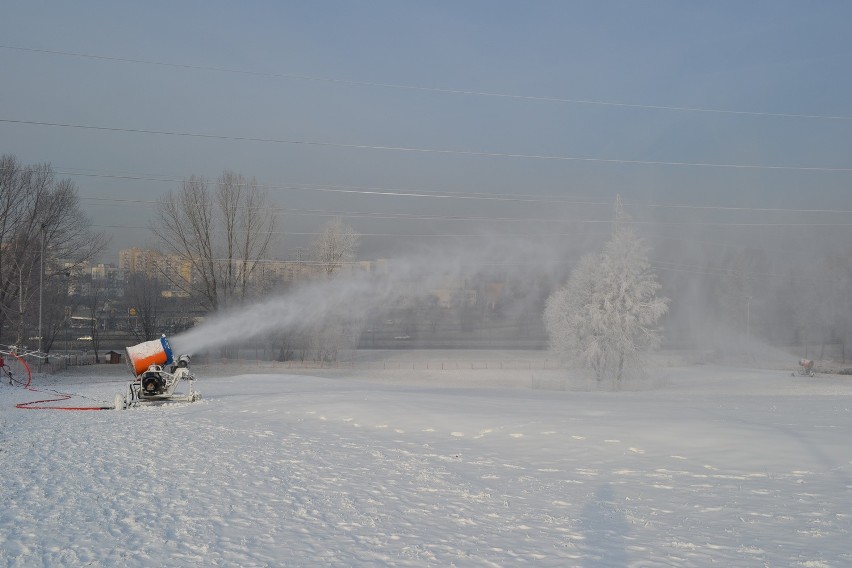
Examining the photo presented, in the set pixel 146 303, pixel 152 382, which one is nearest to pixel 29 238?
pixel 146 303

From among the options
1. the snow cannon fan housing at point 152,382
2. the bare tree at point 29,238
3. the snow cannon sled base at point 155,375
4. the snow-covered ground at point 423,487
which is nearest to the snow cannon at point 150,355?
the snow cannon sled base at point 155,375

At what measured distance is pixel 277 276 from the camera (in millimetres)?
84125

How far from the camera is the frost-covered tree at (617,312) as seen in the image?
5538 centimetres

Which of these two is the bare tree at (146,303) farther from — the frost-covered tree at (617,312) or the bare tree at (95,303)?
the frost-covered tree at (617,312)

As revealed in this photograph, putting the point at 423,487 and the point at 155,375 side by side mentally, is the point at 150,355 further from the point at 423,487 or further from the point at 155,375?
the point at 423,487

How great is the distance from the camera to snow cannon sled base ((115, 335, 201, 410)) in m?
24.7

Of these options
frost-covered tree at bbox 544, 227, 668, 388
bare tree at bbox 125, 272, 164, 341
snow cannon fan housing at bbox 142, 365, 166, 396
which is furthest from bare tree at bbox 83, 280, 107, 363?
snow cannon fan housing at bbox 142, 365, 166, 396

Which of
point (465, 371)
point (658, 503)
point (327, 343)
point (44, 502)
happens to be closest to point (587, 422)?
point (658, 503)

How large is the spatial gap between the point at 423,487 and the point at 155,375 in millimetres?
15559

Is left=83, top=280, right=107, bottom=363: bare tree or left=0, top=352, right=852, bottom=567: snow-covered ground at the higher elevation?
left=83, top=280, right=107, bottom=363: bare tree

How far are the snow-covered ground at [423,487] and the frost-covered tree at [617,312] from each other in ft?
107

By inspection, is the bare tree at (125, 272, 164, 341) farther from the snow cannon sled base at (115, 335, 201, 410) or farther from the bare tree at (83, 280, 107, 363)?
the snow cannon sled base at (115, 335, 201, 410)

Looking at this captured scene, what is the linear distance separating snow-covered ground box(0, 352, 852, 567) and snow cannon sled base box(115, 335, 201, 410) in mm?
2062

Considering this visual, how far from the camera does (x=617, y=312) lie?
55406 millimetres
